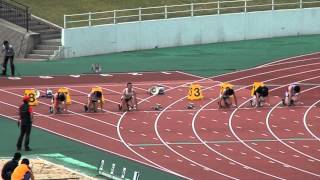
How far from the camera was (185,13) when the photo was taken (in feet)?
174

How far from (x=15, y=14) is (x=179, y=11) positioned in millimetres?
8138

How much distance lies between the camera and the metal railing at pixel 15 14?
49750 mm

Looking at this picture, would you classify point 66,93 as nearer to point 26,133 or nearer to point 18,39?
point 26,133

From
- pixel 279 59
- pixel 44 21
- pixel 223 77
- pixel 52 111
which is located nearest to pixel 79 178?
pixel 52 111

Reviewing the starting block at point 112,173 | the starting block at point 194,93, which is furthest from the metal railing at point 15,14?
the starting block at point 112,173

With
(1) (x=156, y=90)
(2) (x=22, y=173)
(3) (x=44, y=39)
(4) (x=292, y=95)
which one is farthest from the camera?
(3) (x=44, y=39)

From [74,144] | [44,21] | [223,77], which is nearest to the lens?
[74,144]

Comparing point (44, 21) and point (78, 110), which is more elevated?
point (44, 21)

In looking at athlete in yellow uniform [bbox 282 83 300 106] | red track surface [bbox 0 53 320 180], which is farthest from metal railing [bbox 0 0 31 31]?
athlete in yellow uniform [bbox 282 83 300 106]

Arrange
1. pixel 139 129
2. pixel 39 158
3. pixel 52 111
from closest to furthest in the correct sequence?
pixel 39 158 → pixel 139 129 → pixel 52 111

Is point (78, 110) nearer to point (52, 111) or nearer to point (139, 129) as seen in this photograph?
point (52, 111)

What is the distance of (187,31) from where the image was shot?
171ft

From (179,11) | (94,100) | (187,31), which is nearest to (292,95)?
(94,100)

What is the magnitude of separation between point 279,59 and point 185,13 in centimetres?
775
